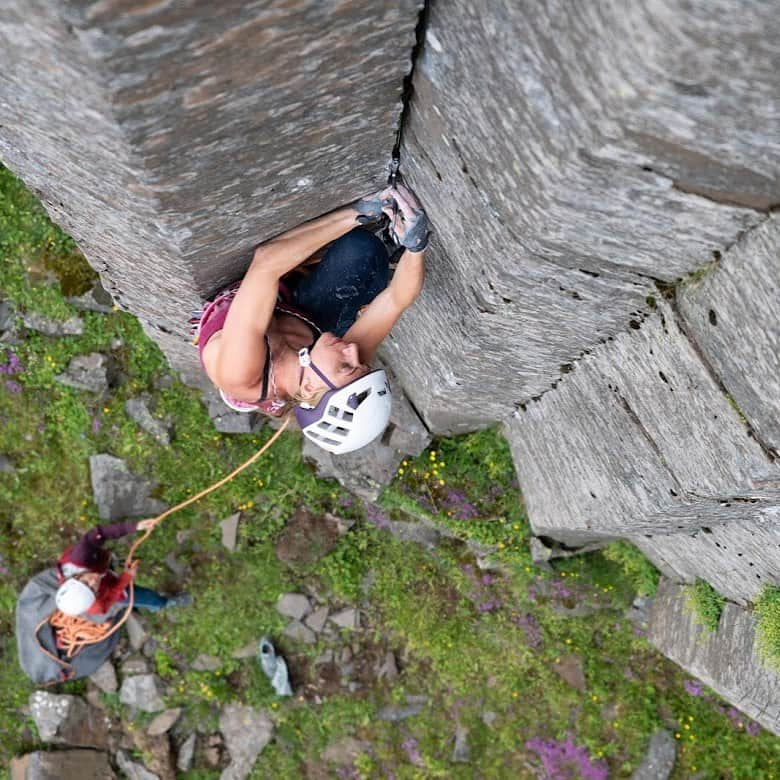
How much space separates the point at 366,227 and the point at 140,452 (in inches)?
169

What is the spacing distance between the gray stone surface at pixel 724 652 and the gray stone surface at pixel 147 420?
4.94m

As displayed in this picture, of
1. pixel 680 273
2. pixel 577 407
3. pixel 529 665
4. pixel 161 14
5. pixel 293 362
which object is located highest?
pixel 161 14

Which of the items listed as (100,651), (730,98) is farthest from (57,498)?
(730,98)

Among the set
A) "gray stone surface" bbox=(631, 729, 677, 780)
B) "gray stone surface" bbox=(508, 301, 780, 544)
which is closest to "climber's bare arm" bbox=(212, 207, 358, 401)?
"gray stone surface" bbox=(508, 301, 780, 544)

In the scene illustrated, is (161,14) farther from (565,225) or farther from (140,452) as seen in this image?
(140,452)

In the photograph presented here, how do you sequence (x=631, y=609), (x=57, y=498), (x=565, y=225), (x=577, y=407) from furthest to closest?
(x=57, y=498), (x=631, y=609), (x=577, y=407), (x=565, y=225)

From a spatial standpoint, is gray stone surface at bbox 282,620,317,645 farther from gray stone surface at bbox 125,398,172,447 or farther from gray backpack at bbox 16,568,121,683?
gray stone surface at bbox 125,398,172,447

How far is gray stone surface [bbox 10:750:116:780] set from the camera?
7469 mm

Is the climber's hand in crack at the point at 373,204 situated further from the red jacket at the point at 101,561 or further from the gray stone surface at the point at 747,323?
the red jacket at the point at 101,561

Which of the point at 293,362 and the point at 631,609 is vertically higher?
the point at 293,362

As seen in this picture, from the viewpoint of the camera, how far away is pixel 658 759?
7227 millimetres

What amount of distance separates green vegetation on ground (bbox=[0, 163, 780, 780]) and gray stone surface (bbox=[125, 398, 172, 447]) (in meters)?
0.09

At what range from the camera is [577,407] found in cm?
483

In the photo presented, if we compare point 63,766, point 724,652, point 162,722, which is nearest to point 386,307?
point 724,652
